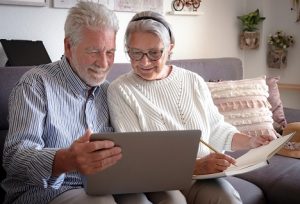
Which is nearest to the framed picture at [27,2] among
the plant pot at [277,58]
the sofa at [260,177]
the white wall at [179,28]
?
the white wall at [179,28]

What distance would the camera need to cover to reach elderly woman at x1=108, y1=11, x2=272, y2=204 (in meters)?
1.61

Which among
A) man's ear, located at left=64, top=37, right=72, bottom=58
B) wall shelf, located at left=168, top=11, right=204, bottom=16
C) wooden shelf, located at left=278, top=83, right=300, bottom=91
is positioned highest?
wall shelf, located at left=168, top=11, right=204, bottom=16

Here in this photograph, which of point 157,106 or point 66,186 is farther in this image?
point 157,106

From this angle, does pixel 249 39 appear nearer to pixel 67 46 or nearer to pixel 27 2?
pixel 27 2

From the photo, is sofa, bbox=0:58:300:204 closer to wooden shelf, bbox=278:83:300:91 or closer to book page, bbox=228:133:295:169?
book page, bbox=228:133:295:169

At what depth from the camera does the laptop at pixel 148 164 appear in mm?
1160

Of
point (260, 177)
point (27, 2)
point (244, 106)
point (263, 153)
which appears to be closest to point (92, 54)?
point (263, 153)

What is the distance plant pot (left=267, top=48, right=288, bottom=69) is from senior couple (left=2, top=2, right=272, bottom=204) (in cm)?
197

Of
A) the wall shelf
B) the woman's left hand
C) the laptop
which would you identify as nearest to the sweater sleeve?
the woman's left hand

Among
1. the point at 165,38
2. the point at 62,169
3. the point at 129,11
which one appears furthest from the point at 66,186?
the point at 129,11

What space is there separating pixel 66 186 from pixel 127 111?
1.22 feet

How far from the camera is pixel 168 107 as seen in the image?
1674 mm

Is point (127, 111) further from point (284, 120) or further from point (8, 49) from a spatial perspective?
point (284, 120)

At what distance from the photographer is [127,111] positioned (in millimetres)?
1603
